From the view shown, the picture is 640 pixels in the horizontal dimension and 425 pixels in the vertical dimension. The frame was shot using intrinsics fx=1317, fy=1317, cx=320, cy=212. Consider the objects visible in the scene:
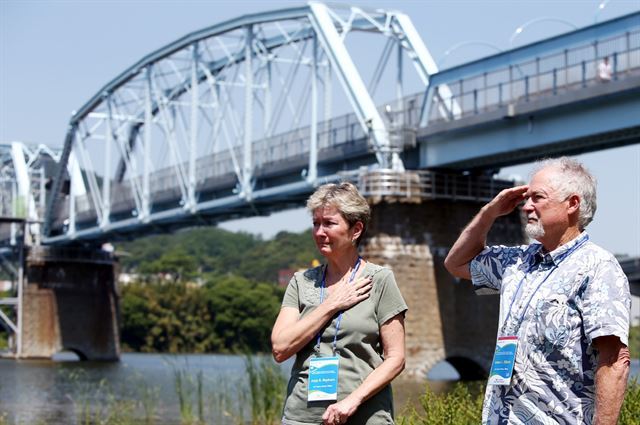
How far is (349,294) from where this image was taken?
5.92 metres

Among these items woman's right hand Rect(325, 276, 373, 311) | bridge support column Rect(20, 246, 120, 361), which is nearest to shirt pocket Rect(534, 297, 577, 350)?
woman's right hand Rect(325, 276, 373, 311)

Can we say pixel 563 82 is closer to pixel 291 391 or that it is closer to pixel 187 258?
pixel 291 391

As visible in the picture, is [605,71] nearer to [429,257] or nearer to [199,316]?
[429,257]

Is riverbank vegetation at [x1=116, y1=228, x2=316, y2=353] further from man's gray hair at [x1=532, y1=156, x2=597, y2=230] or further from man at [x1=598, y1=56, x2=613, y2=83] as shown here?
man's gray hair at [x1=532, y1=156, x2=597, y2=230]

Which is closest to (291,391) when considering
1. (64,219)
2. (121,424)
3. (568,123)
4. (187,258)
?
(121,424)

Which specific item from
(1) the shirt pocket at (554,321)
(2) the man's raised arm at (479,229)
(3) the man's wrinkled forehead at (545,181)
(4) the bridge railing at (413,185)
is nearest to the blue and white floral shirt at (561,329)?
(1) the shirt pocket at (554,321)

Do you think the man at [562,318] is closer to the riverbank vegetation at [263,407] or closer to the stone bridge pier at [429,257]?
the riverbank vegetation at [263,407]

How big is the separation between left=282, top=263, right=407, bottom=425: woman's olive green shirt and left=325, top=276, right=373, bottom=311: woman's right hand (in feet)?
0.11

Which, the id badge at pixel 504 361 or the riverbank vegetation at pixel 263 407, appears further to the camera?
the riverbank vegetation at pixel 263 407

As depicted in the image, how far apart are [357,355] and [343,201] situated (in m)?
0.71

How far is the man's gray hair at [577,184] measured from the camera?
17.9 feet

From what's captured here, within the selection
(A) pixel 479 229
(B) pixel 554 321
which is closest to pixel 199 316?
(A) pixel 479 229

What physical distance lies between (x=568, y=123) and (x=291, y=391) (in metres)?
30.5

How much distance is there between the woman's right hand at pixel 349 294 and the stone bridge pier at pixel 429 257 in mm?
34647
